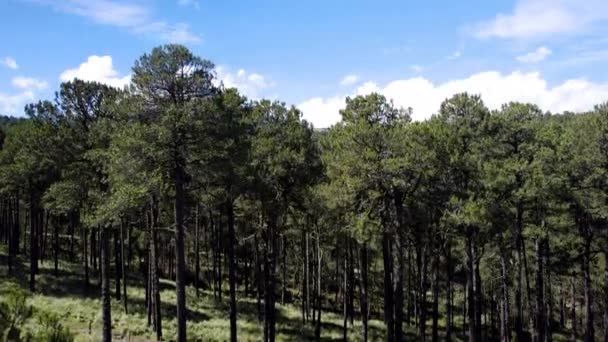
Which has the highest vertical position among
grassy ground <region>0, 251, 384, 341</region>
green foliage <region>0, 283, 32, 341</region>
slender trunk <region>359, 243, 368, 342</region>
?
green foliage <region>0, 283, 32, 341</region>

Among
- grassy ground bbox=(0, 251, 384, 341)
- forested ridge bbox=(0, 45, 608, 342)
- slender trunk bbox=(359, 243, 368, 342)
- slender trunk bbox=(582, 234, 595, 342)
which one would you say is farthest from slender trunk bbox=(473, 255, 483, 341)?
grassy ground bbox=(0, 251, 384, 341)

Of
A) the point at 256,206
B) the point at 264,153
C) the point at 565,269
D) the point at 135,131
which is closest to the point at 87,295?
the point at 256,206

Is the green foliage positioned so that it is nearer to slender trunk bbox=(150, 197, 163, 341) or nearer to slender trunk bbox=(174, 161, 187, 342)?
slender trunk bbox=(174, 161, 187, 342)

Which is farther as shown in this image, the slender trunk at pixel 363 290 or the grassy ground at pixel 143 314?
the grassy ground at pixel 143 314

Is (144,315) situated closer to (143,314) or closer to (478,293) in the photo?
(143,314)

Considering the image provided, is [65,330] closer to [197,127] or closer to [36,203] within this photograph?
[197,127]

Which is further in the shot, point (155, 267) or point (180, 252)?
point (155, 267)

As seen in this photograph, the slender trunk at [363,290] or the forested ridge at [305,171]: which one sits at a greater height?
the forested ridge at [305,171]

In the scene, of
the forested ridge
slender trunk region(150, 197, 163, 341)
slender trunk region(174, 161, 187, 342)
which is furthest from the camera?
slender trunk region(150, 197, 163, 341)

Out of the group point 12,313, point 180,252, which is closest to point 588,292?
point 180,252

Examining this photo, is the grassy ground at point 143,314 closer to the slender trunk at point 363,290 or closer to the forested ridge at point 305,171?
the forested ridge at point 305,171

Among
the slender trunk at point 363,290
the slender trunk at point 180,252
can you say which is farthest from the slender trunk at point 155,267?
the slender trunk at point 363,290

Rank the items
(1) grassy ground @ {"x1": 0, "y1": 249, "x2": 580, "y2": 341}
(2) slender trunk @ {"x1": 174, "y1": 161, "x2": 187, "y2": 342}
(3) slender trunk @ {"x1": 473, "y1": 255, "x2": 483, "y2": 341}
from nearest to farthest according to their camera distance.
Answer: (2) slender trunk @ {"x1": 174, "y1": 161, "x2": 187, "y2": 342} < (3) slender trunk @ {"x1": 473, "y1": 255, "x2": 483, "y2": 341} < (1) grassy ground @ {"x1": 0, "y1": 249, "x2": 580, "y2": 341}

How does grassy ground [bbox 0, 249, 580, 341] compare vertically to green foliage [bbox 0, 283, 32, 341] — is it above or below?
below
